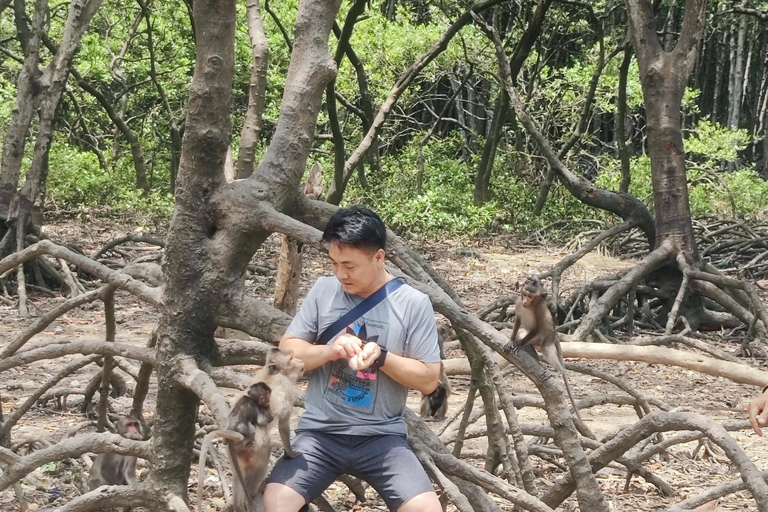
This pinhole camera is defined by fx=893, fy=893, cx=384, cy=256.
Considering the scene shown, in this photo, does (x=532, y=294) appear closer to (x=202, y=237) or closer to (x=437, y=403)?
(x=437, y=403)

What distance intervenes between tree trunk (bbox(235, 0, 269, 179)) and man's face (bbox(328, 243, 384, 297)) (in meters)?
1.83

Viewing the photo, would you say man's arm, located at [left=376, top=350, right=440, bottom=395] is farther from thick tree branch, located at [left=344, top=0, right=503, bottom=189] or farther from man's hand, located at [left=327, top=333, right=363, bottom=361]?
thick tree branch, located at [left=344, top=0, right=503, bottom=189]

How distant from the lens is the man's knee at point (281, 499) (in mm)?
2854

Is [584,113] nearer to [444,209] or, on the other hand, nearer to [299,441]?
[444,209]

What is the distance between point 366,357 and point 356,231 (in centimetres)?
40

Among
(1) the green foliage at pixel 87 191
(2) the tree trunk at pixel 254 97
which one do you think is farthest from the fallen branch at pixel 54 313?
(1) the green foliage at pixel 87 191

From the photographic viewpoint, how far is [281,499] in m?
2.87

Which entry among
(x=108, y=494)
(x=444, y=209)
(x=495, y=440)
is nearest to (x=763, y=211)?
(x=444, y=209)

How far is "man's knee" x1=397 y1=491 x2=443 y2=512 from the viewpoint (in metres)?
2.83

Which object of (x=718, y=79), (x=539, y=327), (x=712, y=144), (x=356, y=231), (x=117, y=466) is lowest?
(x=117, y=466)

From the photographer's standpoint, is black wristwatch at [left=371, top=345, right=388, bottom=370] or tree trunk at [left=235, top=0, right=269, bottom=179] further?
tree trunk at [left=235, top=0, right=269, bottom=179]

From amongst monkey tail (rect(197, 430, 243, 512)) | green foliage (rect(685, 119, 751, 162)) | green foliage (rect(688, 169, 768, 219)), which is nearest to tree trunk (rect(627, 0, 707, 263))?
monkey tail (rect(197, 430, 243, 512))

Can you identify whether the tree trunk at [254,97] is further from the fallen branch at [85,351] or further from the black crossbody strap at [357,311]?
the black crossbody strap at [357,311]

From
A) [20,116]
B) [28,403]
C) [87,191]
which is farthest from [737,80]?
[28,403]
